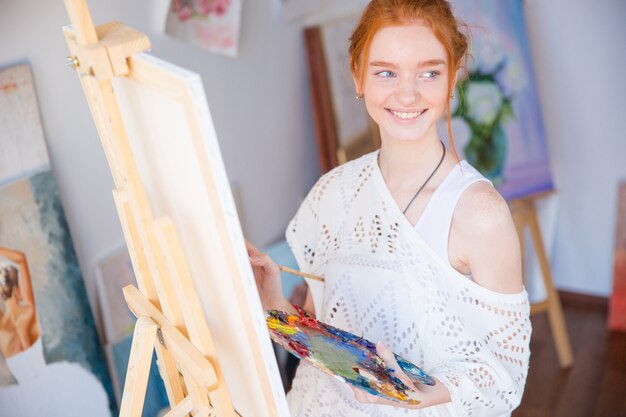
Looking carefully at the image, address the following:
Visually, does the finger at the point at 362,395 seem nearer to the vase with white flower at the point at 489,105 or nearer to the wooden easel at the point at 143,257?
the wooden easel at the point at 143,257

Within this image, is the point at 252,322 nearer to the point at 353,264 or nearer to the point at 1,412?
the point at 353,264

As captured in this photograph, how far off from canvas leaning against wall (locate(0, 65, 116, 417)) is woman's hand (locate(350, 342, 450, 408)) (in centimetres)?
99

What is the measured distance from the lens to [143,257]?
132 cm

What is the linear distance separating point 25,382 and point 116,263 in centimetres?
43

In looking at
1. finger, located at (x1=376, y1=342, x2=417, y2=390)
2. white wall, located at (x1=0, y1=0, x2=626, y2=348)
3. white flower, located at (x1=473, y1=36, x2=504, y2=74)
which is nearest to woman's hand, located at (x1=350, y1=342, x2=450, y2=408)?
finger, located at (x1=376, y1=342, x2=417, y2=390)

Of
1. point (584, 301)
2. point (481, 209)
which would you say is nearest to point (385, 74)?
point (481, 209)

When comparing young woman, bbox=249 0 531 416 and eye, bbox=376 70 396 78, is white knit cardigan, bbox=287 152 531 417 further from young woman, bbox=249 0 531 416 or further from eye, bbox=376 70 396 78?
eye, bbox=376 70 396 78

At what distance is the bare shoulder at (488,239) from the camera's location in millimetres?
1322

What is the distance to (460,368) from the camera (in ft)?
4.49

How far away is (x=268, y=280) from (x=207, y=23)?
1202 millimetres

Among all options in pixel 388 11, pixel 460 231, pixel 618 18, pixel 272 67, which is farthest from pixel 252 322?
pixel 618 18

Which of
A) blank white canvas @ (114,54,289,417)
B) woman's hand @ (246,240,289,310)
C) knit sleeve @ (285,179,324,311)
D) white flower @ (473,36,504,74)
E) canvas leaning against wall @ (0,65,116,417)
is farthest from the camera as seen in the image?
white flower @ (473,36,504,74)

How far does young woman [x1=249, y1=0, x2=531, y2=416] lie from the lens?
1.35 meters

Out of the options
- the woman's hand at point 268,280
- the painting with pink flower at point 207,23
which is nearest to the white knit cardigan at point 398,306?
the woman's hand at point 268,280
